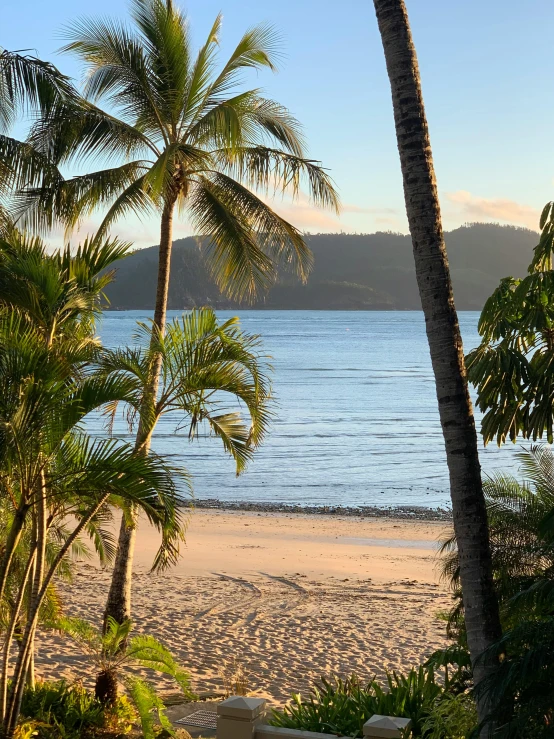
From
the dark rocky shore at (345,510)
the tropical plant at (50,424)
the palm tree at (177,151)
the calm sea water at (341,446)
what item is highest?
the palm tree at (177,151)

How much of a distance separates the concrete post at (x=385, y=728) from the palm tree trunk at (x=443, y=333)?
2.39ft

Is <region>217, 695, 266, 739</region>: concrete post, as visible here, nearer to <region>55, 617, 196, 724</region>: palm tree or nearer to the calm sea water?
<region>55, 617, 196, 724</region>: palm tree

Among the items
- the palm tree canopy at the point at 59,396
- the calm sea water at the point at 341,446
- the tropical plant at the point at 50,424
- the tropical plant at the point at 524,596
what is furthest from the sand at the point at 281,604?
the palm tree canopy at the point at 59,396

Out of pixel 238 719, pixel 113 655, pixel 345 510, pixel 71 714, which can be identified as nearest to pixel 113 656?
pixel 113 655

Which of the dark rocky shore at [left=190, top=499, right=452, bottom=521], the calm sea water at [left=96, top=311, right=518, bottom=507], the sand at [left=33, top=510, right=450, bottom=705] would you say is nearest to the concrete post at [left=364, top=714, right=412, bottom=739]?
the sand at [left=33, top=510, right=450, bottom=705]

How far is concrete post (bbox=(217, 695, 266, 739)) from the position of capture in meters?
5.33

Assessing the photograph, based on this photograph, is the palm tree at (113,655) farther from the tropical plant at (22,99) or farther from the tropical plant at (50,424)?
the tropical plant at (22,99)

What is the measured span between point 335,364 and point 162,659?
2904 inches

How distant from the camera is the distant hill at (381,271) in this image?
120875mm

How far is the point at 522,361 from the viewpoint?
518 cm

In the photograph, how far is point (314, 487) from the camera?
26.6m

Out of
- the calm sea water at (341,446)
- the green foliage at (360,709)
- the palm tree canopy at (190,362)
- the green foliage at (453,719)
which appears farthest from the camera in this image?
the calm sea water at (341,446)

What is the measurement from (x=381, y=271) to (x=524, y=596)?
137 metres

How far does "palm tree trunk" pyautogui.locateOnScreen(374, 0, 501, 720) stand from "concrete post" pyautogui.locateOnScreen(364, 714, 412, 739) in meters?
0.73
